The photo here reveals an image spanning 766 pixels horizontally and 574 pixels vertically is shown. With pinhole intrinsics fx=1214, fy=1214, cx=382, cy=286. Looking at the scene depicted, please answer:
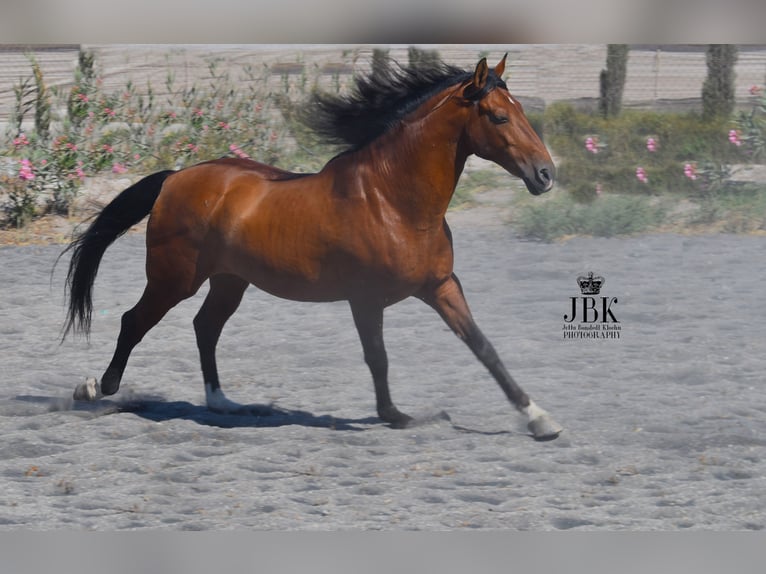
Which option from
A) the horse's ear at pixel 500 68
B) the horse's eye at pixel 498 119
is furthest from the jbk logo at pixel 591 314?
the horse's ear at pixel 500 68

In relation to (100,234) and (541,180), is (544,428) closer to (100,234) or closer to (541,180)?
(541,180)

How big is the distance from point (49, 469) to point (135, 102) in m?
1.93

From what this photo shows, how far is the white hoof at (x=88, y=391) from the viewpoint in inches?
247

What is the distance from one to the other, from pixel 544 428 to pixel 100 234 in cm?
247

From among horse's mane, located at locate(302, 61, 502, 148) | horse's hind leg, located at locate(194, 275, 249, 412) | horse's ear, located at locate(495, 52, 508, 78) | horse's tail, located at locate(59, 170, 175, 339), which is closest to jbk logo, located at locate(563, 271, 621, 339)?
horse's ear, located at locate(495, 52, 508, 78)

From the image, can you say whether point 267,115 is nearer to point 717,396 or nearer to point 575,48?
point 575,48

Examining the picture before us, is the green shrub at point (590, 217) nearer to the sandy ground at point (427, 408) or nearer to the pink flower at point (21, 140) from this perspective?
the sandy ground at point (427, 408)

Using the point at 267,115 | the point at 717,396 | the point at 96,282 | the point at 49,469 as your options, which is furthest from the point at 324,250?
the point at 717,396

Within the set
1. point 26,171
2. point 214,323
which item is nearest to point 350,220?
point 214,323

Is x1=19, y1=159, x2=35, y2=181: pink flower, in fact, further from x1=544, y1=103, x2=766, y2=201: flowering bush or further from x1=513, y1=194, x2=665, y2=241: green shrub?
x1=544, y1=103, x2=766, y2=201: flowering bush

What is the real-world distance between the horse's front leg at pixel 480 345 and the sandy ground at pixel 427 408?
9 centimetres

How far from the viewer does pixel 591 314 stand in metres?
6.30

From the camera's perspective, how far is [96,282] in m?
6.34

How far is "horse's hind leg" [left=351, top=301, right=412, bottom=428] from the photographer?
602cm
